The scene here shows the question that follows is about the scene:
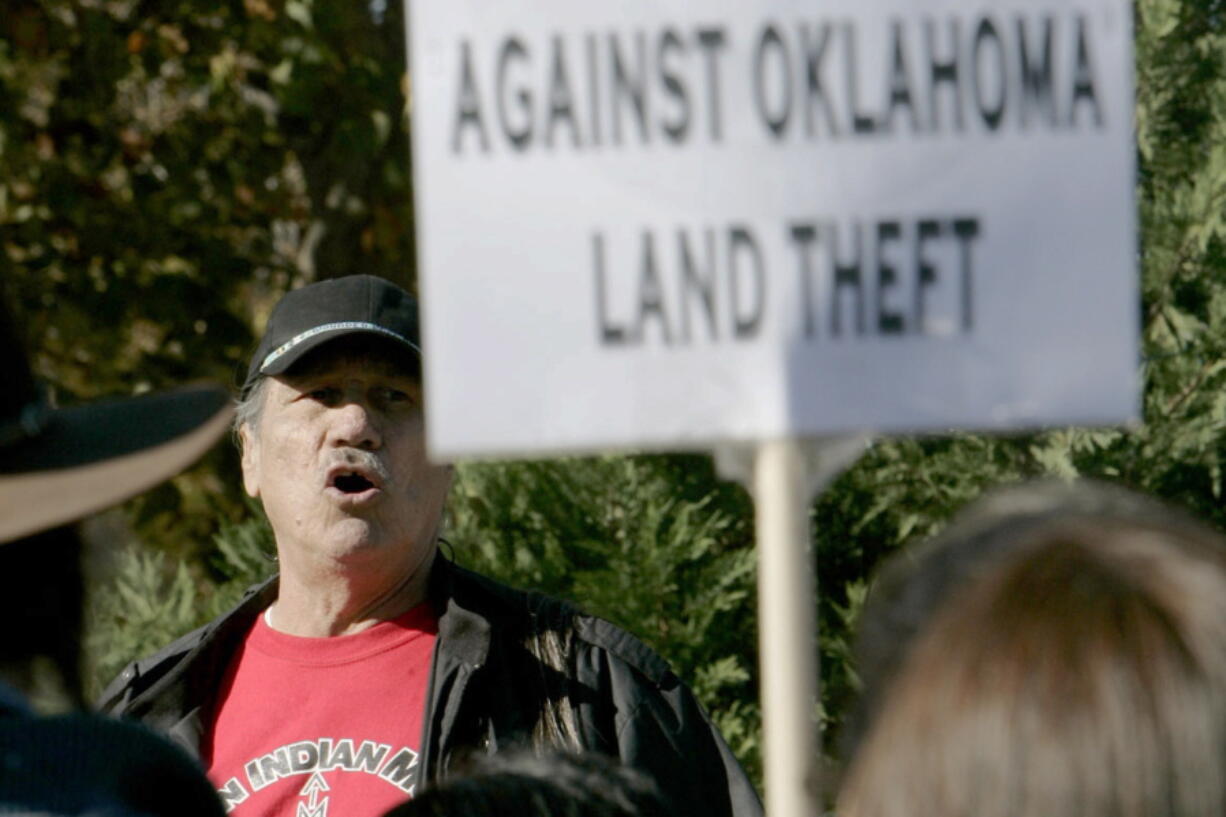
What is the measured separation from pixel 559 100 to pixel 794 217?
251mm

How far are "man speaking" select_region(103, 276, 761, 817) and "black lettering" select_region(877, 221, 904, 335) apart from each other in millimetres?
1178

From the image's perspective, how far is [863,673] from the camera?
1.30 meters

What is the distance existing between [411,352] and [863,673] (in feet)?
5.79

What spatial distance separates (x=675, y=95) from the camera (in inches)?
64.4

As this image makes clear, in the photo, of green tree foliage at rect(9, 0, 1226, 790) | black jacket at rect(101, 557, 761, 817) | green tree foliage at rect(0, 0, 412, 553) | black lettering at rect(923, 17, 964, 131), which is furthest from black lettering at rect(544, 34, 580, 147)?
green tree foliage at rect(0, 0, 412, 553)

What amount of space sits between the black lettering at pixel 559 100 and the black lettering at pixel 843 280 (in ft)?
0.88

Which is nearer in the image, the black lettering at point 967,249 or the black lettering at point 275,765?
the black lettering at point 967,249

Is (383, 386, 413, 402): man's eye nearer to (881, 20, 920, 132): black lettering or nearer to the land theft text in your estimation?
the land theft text

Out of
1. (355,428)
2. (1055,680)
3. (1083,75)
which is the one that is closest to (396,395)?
(355,428)

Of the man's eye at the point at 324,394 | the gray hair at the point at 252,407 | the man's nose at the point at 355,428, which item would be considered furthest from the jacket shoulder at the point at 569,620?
the gray hair at the point at 252,407

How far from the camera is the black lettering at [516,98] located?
163 centimetres

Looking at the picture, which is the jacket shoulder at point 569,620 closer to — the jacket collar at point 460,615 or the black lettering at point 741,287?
the jacket collar at point 460,615

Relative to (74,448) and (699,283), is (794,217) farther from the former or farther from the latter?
(74,448)

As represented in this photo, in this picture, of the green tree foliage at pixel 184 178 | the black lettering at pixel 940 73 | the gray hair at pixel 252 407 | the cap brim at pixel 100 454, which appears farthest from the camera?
the green tree foliage at pixel 184 178
